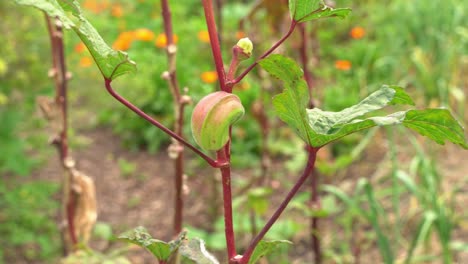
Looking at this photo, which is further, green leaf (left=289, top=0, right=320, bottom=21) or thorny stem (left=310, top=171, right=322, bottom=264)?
thorny stem (left=310, top=171, right=322, bottom=264)

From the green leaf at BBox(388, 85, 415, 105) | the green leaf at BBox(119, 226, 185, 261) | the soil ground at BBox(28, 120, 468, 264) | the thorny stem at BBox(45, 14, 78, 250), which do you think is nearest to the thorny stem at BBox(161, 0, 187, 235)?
the thorny stem at BBox(45, 14, 78, 250)

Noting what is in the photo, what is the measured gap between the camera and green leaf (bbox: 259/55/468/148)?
2.35 feet

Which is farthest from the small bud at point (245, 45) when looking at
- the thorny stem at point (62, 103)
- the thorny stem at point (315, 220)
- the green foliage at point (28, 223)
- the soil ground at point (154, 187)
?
the green foliage at point (28, 223)

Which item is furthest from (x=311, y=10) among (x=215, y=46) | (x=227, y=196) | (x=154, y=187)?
(x=154, y=187)

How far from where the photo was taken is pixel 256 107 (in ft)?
7.80

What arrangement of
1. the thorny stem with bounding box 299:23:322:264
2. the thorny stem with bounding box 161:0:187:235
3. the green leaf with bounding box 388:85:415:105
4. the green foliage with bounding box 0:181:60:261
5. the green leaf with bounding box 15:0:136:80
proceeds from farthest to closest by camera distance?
the green foliage with bounding box 0:181:60:261 < the thorny stem with bounding box 299:23:322:264 < the thorny stem with bounding box 161:0:187:235 < the green leaf with bounding box 388:85:415:105 < the green leaf with bounding box 15:0:136:80

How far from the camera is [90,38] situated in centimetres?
70

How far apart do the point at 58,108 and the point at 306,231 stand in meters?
1.30

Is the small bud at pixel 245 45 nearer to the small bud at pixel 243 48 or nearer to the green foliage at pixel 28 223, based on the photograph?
the small bud at pixel 243 48

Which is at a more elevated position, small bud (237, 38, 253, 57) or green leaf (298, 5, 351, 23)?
green leaf (298, 5, 351, 23)

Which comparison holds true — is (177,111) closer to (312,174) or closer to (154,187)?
(312,174)

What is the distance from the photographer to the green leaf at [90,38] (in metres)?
0.67

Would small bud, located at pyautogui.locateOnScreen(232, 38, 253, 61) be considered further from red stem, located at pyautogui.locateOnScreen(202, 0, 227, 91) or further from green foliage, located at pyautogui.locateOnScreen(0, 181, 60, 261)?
green foliage, located at pyautogui.locateOnScreen(0, 181, 60, 261)

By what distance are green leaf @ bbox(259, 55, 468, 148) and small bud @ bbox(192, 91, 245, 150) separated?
66 millimetres
